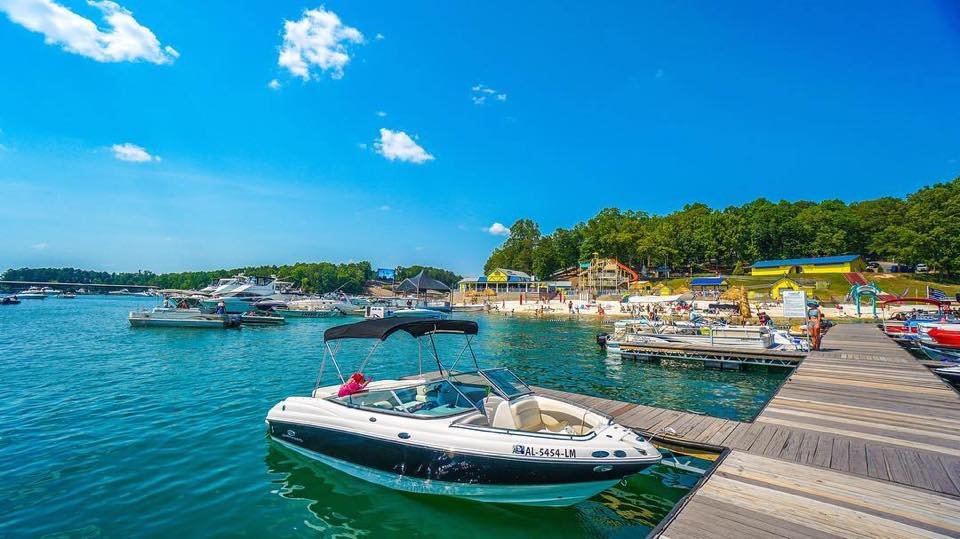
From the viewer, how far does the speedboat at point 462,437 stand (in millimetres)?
7090

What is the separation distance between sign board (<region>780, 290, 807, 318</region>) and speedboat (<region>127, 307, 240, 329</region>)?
4590 cm

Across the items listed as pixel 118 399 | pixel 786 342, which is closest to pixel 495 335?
pixel 786 342

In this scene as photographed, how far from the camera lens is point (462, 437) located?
24.9 ft

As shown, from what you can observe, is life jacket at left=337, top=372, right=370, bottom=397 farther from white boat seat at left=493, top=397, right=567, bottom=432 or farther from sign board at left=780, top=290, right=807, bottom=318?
sign board at left=780, top=290, right=807, bottom=318

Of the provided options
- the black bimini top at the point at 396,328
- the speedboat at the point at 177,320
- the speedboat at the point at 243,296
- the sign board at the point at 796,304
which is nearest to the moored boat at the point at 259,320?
the speedboat at the point at 243,296

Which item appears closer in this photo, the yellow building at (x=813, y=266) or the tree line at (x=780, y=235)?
the tree line at (x=780, y=235)

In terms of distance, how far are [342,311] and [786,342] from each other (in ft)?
197

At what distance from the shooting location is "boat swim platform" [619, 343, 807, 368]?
21312mm

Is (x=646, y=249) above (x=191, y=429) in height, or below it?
above

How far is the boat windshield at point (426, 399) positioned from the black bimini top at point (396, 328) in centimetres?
123

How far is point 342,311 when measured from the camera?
225 feet

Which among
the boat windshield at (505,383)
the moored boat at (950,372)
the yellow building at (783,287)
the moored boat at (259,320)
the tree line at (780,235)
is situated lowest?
the moored boat at (259,320)

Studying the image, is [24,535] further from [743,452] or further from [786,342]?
[786,342]

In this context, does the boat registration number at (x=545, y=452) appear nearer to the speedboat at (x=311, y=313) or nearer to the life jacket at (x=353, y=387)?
the life jacket at (x=353, y=387)
